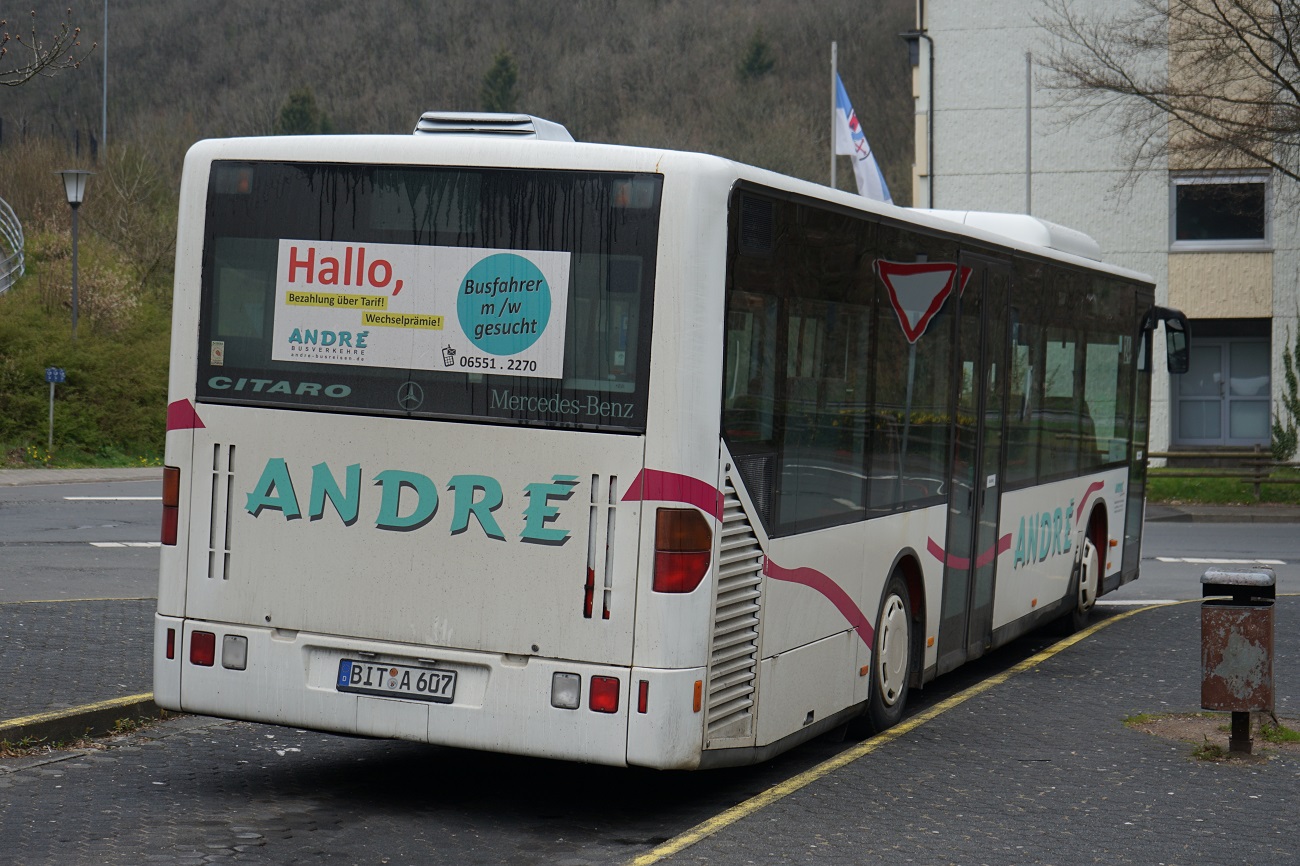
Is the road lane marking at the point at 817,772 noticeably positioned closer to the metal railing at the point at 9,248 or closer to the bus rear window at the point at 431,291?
the bus rear window at the point at 431,291

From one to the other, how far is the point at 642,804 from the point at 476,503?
1638 mm

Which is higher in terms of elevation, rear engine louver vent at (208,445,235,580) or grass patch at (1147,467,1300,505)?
rear engine louver vent at (208,445,235,580)

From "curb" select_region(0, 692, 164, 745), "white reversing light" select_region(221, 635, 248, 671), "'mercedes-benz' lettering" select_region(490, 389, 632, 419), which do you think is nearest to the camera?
"'mercedes-benz' lettering" select_region(490, 389, 632, 419)

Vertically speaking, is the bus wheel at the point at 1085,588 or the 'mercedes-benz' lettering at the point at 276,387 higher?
the 'mercedes-benz' lettering at the point at 276,387

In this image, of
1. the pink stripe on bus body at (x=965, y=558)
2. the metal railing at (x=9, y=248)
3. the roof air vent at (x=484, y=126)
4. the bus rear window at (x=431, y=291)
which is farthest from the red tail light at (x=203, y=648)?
the metal railing at (x=9, y=248)

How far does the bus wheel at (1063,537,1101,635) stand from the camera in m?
12.7

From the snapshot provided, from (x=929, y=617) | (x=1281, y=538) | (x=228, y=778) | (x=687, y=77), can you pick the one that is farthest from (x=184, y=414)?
(x=687, y=77)

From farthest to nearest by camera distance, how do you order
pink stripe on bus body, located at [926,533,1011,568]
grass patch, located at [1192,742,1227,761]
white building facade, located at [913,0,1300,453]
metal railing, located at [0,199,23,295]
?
metal railing, located at [0,199,23,295] < white building facade, located at [913,0,1300,453] < pink stripe on bus body, located at [926,533,1011,568] < grass patch, located at [1192,742,1227,761]

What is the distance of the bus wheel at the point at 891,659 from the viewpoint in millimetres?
8219

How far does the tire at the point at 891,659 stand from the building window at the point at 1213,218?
89.8 ft

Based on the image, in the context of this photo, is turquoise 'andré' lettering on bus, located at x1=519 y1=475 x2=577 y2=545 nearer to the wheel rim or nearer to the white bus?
the white bus

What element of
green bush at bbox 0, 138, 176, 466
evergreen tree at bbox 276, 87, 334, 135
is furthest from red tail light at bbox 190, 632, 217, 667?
evergreen tree at bbox 276, 87, 334, 135

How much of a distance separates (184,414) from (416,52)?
12796cm

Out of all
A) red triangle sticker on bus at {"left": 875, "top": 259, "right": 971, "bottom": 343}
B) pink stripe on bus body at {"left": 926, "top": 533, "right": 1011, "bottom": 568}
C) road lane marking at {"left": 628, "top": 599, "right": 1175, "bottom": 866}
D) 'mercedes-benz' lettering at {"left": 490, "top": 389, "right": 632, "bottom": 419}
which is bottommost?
road lane marking at {"left": 628, "top": 599, "right": 1175, "bottom": 866}
